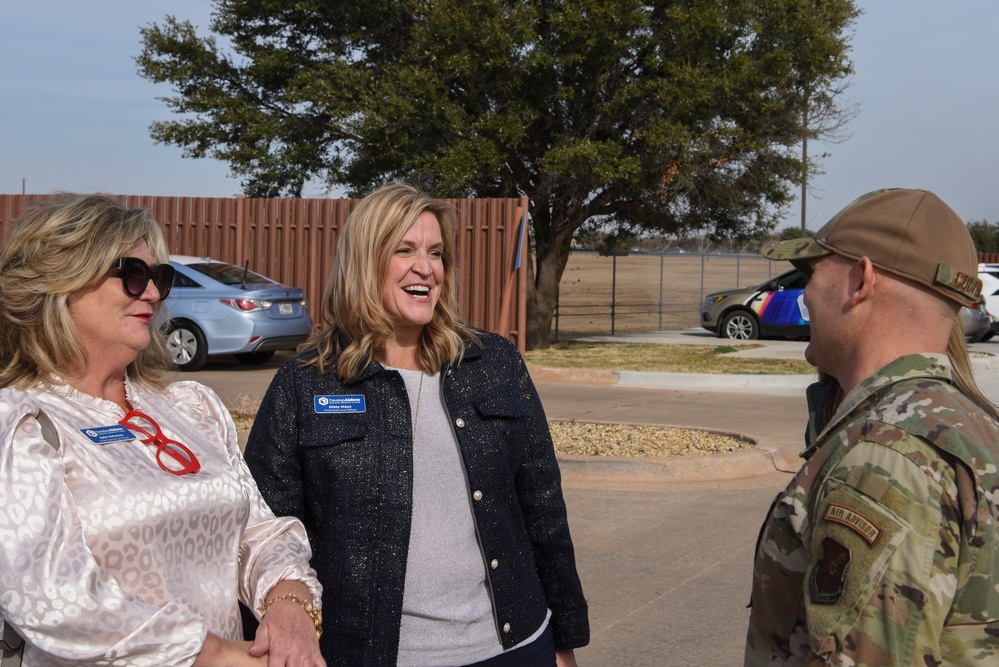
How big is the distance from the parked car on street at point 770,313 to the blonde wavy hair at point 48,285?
1859 cm

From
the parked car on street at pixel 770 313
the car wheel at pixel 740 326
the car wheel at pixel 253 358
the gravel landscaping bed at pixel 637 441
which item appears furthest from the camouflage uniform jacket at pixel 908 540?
the car wheel at pixel 740 326

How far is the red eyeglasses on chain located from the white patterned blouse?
17mm

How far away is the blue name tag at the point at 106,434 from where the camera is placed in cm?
224

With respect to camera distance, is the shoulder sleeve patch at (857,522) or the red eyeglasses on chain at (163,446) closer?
the shoulder sleeve patch at (857,522)

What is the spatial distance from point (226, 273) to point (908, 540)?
45.0ft

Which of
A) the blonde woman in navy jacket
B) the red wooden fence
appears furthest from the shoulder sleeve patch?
the red wooden fence

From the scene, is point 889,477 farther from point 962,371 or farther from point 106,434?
point 106,434

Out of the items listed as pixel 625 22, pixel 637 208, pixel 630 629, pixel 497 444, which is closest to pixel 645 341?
pixel 637 208

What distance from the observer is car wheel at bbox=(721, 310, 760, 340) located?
21.0m

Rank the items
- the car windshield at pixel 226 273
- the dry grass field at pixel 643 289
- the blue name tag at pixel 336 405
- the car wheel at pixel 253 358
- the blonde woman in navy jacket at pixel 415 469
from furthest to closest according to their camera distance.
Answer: the dry grass field at pixel 643 289, the car wheel at pixel 253 358, the car windshield at pixel 226 273, the blue name tag at pixel 336 405, the blonde woman in navy jacket at pixel 415 469

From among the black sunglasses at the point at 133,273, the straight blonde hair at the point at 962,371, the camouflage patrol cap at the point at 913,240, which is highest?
the camouflage patrol cap at the point at 913,240

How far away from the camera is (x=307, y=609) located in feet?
8.02

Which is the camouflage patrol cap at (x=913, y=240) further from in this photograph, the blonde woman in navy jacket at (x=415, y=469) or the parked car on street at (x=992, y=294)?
the parked car on street at (x=992, y=294)

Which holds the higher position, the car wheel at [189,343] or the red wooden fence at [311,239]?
the red wooden fence at [311,239]
